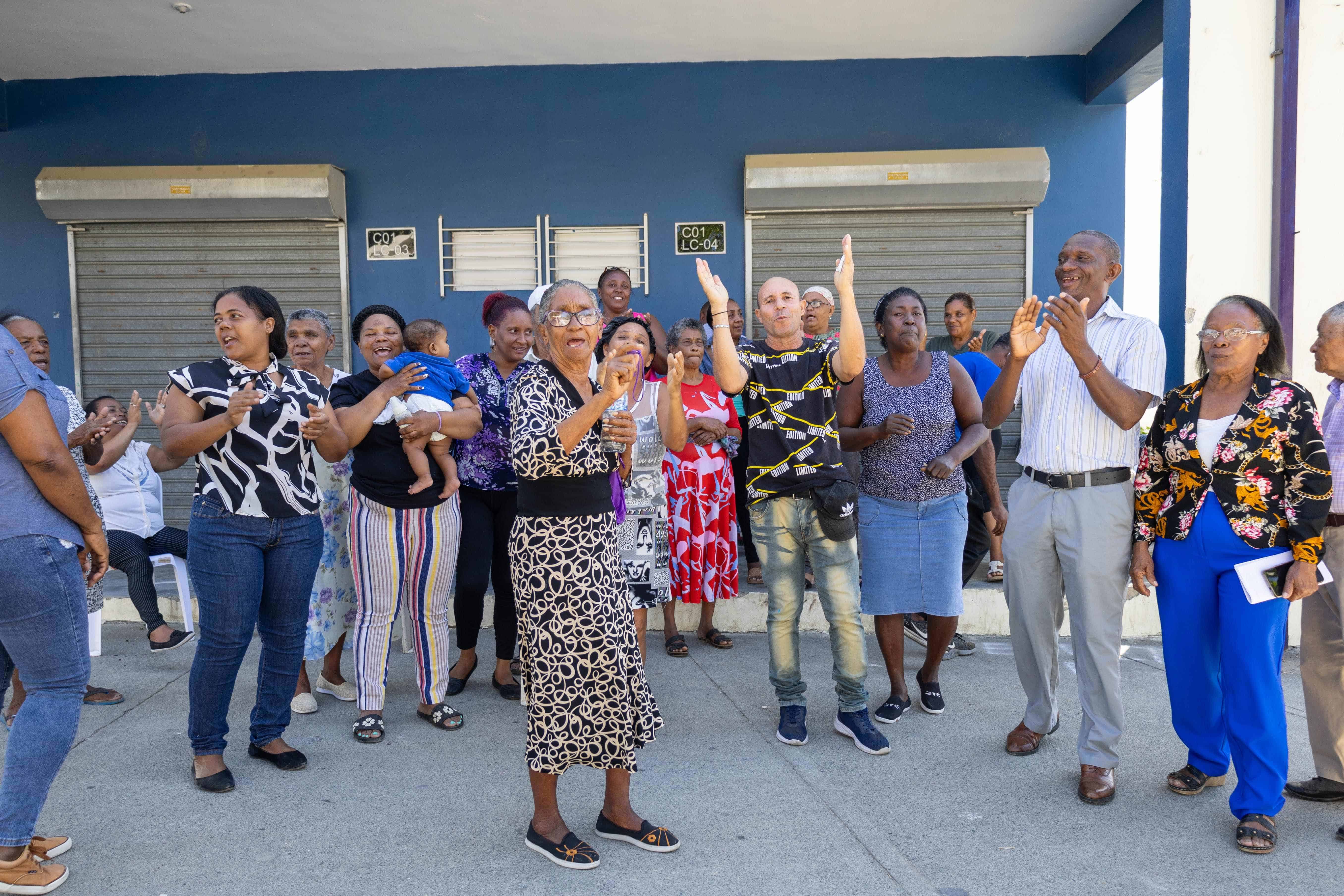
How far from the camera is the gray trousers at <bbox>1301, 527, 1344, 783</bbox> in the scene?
135 inches

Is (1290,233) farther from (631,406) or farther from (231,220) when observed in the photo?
(231,220)

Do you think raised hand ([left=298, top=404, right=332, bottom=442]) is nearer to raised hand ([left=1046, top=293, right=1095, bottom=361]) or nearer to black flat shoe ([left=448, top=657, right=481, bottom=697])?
black flat shoe ([left=448, top=657, right=481, bottom=697])

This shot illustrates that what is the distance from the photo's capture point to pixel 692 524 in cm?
544

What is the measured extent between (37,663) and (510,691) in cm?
227

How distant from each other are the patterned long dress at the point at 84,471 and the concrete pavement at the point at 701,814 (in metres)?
0.66

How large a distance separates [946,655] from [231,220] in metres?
6.58

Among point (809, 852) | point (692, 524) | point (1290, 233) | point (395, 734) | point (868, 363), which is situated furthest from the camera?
point (692, 524)

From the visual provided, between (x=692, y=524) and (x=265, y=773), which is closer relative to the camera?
(x=265, y=773)

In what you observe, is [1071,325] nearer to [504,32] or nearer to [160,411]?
[160,411]

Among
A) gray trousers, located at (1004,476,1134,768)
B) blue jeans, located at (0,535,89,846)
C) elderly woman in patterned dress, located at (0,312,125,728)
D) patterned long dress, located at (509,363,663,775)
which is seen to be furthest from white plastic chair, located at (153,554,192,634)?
gray trousers, located at (1004,476,1134,768)

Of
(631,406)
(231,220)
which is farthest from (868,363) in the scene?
(231,220)

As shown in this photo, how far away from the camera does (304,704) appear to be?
4508mm

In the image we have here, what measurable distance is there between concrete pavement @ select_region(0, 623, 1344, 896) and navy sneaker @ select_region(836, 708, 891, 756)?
5 cm

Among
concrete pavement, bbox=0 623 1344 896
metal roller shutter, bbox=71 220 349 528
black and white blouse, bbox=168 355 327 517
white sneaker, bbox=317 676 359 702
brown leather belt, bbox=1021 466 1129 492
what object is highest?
metal roller shutter, bbox=71 220 349 528
